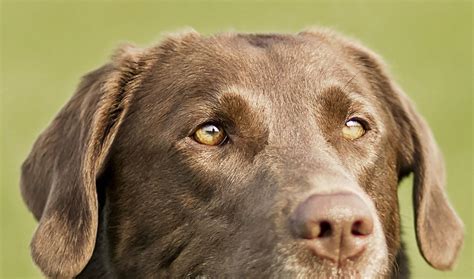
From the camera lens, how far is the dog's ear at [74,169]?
601cm

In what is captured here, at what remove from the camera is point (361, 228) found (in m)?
5.17

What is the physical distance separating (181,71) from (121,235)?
923mm

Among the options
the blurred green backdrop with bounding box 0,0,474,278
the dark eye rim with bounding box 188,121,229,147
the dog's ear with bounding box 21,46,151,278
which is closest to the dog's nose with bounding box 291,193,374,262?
the dark eye rim with bounding box 188,121,229,147

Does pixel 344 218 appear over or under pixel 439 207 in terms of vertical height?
over

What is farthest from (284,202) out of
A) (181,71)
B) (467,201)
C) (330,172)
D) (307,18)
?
(307,18)

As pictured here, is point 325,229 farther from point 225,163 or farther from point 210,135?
point 210,135

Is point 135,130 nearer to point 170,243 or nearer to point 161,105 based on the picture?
point 161,105

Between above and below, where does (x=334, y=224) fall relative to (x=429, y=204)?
above

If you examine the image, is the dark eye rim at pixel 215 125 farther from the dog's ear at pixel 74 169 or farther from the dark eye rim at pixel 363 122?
the dark eye rim at pixel 363 122

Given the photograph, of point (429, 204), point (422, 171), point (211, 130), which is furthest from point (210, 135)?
point (429, 204)

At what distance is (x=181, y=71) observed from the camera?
6.31m

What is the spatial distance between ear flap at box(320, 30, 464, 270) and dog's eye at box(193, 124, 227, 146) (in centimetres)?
114

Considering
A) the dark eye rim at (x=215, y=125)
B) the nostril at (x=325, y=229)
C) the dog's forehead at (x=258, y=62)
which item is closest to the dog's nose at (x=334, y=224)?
the nostril at (x=325, y=229)

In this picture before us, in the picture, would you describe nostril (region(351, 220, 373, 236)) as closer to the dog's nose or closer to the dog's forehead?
Result: the dog's nose
